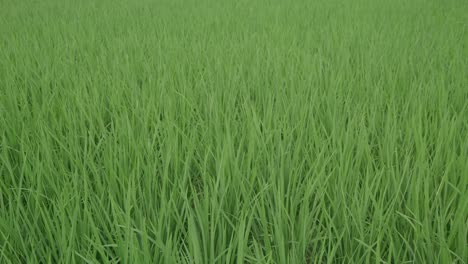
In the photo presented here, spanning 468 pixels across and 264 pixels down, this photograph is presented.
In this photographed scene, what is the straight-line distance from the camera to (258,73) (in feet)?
4.77

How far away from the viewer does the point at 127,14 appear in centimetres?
329

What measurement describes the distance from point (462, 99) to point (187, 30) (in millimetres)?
1718

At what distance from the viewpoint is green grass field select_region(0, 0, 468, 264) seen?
0.60m

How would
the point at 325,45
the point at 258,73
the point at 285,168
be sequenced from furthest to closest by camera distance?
the point at 325,45, the point at 258,73, the point at 285,168

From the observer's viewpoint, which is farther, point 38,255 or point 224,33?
point 224,33

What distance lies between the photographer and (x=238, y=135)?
37.9 inches

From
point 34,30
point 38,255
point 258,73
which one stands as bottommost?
point 38,255

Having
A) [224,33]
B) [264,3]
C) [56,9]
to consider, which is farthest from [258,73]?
[56,9]

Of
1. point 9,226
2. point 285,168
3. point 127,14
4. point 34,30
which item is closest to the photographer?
point 9,226

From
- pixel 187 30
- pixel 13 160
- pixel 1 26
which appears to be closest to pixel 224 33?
pixel 187 30

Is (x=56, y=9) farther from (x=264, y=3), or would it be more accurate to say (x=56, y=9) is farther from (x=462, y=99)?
(x=462, y=99)

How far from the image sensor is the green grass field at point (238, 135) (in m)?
0.60

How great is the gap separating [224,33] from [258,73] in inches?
35.3

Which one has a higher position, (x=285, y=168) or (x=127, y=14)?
(x=127, y=14)
